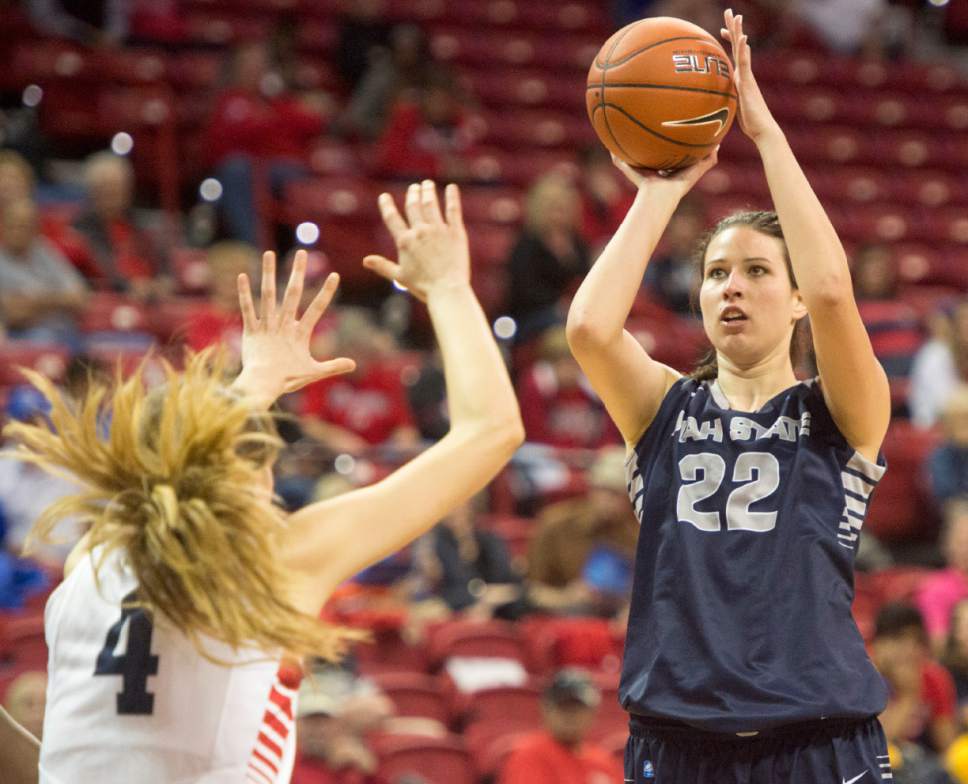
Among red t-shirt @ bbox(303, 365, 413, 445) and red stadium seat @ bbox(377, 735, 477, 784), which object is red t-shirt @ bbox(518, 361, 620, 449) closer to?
red t-shirt @ bbox(303, 365, 413, 445)

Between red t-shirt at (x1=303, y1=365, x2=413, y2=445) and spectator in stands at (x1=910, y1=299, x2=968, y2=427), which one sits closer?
red t-shirt at (x1=303, y1=365, x2=413, y2=445)

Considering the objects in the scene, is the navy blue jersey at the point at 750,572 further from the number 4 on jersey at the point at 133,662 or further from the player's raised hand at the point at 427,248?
the number 4 on jersey at the point at 133,662

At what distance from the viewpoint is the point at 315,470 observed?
795cm

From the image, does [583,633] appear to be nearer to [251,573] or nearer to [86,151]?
[251,573]

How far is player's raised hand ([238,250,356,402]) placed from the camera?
286 cm

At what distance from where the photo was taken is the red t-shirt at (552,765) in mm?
6023

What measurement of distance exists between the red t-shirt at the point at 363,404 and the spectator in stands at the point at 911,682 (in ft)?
10.5

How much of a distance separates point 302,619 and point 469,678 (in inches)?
175

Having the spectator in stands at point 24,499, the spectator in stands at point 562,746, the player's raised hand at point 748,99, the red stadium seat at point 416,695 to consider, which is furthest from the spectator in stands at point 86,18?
the player's raised hand at point 748,99

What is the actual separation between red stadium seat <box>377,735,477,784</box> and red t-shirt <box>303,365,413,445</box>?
2.75m

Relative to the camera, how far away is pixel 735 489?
2.99 metres

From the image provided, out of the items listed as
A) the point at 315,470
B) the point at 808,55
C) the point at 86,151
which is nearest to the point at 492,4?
the point at 808,55

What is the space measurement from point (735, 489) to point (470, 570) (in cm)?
470

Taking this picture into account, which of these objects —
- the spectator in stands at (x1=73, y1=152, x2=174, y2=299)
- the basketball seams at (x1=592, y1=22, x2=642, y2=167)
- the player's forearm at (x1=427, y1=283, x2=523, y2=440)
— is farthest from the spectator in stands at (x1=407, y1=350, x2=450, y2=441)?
the player's forearm at (x1=427, y1=283, x2=523, y2=440)
